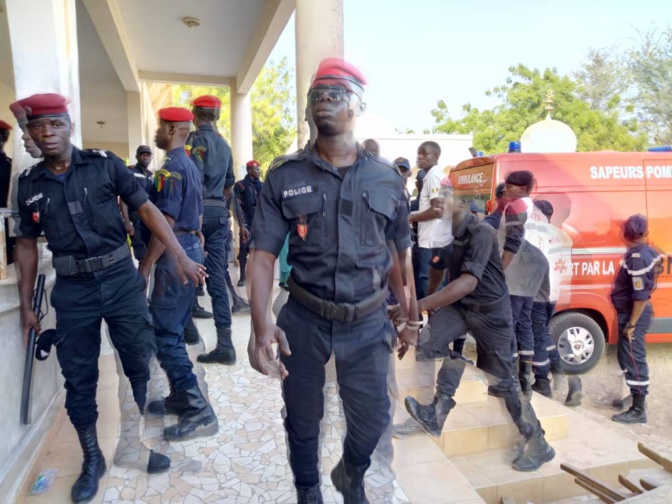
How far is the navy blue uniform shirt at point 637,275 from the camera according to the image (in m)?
4.28

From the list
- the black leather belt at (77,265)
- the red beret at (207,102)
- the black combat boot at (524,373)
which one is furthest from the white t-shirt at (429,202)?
the black leather belt at (77,265)

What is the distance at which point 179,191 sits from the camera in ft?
9.23

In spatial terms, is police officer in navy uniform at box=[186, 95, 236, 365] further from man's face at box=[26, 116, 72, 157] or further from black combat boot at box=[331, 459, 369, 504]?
black combat boot at box=[331, 459, 369, 504]

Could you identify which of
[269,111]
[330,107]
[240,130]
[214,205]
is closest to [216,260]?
[214,205]

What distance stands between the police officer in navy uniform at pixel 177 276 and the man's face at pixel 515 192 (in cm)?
258

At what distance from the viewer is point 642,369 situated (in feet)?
14.4

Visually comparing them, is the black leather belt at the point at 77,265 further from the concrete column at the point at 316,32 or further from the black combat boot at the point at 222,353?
the concrete column at the point at 316,32

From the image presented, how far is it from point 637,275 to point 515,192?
129 centimetres

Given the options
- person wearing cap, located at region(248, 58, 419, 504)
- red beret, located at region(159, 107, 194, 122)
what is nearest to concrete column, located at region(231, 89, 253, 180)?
red beret, located at region(159, 107, 194, 122)

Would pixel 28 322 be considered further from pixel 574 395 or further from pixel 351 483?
pixel 574 395

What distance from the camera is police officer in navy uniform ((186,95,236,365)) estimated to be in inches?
142

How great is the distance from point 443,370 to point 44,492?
231cm

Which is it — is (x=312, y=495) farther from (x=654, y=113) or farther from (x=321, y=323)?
A: (x=654, y=113)

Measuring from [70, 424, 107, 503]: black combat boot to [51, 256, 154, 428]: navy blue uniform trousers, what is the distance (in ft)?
0.20
